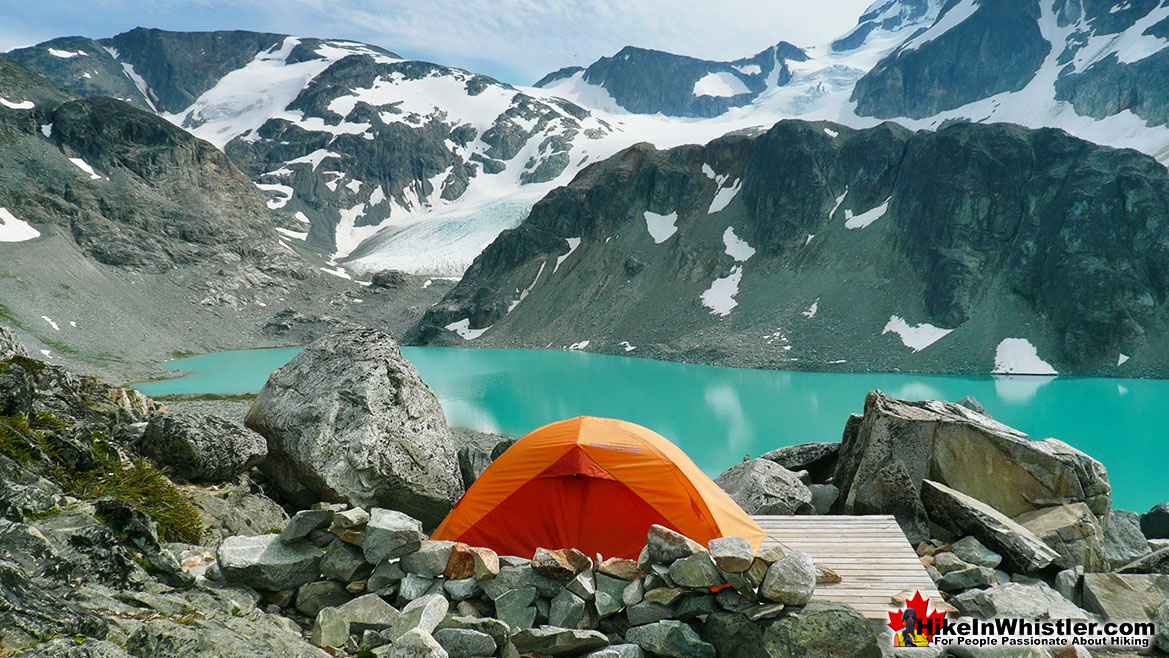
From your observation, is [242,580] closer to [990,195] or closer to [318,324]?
[990,195]

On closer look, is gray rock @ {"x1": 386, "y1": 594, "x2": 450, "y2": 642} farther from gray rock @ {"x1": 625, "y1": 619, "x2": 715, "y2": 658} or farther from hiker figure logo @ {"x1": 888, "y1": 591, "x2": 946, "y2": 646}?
hiker figure logo @ {"x1": 888, "y1": 591, "x2": 946, "y2": 646}

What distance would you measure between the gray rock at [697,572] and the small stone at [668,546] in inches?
3.3

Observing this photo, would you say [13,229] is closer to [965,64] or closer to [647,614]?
[647,614]

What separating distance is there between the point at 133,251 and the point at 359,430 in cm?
8808

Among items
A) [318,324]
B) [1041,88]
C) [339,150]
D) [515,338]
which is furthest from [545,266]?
[339,150]

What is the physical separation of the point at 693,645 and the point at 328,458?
5909mm

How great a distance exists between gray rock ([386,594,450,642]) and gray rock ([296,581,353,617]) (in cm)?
76

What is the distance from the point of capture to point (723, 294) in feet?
217

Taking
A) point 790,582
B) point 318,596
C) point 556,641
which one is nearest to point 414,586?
point 318,596

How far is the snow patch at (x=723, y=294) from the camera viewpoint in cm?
6372

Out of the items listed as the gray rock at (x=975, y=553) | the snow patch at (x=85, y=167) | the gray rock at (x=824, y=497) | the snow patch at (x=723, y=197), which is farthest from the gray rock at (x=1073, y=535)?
the snow patch at (x=85, y=167)

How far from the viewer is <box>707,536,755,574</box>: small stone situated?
5031 millimetres

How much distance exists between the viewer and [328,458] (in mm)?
8617

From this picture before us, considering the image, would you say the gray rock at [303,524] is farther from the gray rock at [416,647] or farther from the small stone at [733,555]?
the small stone at [733,555]
